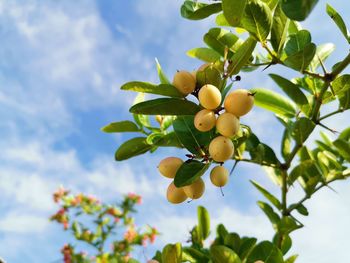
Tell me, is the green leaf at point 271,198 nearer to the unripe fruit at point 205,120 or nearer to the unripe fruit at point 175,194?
the unripe fruit at point 175,194

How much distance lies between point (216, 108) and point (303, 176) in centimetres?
95

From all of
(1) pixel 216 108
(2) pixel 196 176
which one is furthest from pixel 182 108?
(2) pixel 196 176

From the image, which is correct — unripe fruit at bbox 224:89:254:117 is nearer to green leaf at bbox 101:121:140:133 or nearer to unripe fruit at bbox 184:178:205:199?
unripe fruit at bbox 184:178:205:199

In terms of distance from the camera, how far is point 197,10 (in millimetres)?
1373

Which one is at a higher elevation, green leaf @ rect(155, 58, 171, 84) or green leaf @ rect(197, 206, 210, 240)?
green leaf @ rect(155, 58, 171, 84)

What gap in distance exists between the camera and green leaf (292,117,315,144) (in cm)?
160

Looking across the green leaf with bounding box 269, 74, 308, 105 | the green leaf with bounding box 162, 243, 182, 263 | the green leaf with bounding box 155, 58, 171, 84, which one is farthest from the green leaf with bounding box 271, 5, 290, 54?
the green leaf with bounding box 162, 243, 182, 263

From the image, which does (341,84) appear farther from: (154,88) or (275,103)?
(154,88)

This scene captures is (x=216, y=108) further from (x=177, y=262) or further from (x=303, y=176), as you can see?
(x=303, y=176)

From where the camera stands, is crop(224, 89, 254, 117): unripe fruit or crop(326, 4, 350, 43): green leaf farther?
crop(326, 4, 350, 43): green leaf

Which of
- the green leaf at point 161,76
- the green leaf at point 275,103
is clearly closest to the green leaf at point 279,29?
the green leaf at point 161,76

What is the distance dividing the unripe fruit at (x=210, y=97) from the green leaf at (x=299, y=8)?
40 centimetres

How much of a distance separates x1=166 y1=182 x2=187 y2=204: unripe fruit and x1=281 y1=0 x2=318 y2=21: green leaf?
0.67m

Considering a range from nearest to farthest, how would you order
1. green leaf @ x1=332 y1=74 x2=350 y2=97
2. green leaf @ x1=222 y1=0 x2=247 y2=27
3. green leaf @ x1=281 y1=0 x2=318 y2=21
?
green leaf @ x1=281 y1=0 x2=318 y2=21
green leaf @ x1=222 y1=0 x2=247 y2=27
green leaf @ x1=332 y1=74 x2=350 y2=97
